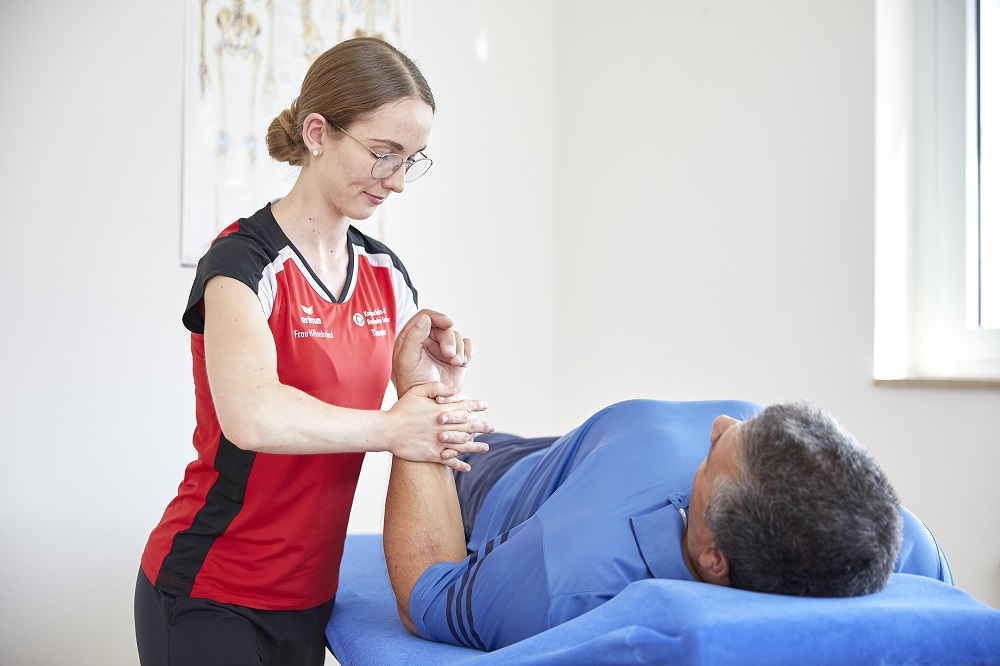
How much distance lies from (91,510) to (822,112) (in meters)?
2.59

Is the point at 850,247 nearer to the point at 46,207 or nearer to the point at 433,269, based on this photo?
the point at 433,269

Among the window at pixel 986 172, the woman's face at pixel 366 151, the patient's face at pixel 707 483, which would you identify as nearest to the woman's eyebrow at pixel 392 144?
the woman's face at pixel 366 151

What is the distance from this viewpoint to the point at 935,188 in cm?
251

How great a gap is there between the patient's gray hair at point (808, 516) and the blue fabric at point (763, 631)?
0.15ft

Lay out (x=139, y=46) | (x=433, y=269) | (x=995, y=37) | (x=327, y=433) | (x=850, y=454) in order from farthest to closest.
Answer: (x=433, y=269) → (x=139, y=46) → (x=995, y=37) → (x=327, y=433) → (x=850, y=454)

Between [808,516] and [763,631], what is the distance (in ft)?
0.63

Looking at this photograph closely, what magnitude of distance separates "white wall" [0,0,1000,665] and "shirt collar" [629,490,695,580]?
4.51 ft

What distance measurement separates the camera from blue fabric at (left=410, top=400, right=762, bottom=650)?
3.87 ft

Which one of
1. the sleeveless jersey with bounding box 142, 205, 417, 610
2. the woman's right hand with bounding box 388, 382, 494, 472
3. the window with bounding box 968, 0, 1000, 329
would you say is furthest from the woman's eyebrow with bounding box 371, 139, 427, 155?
the window with bounding box 968, 0, 1000, 329

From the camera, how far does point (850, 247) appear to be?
8.15ft

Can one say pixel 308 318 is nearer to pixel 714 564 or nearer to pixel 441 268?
pixel 714 564

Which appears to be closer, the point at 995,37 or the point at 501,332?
the point at 995,37

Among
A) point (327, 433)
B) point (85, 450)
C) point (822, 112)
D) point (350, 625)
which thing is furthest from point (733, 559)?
point (85, 450)

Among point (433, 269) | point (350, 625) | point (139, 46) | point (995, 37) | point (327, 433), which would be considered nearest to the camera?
point (327, 433)
